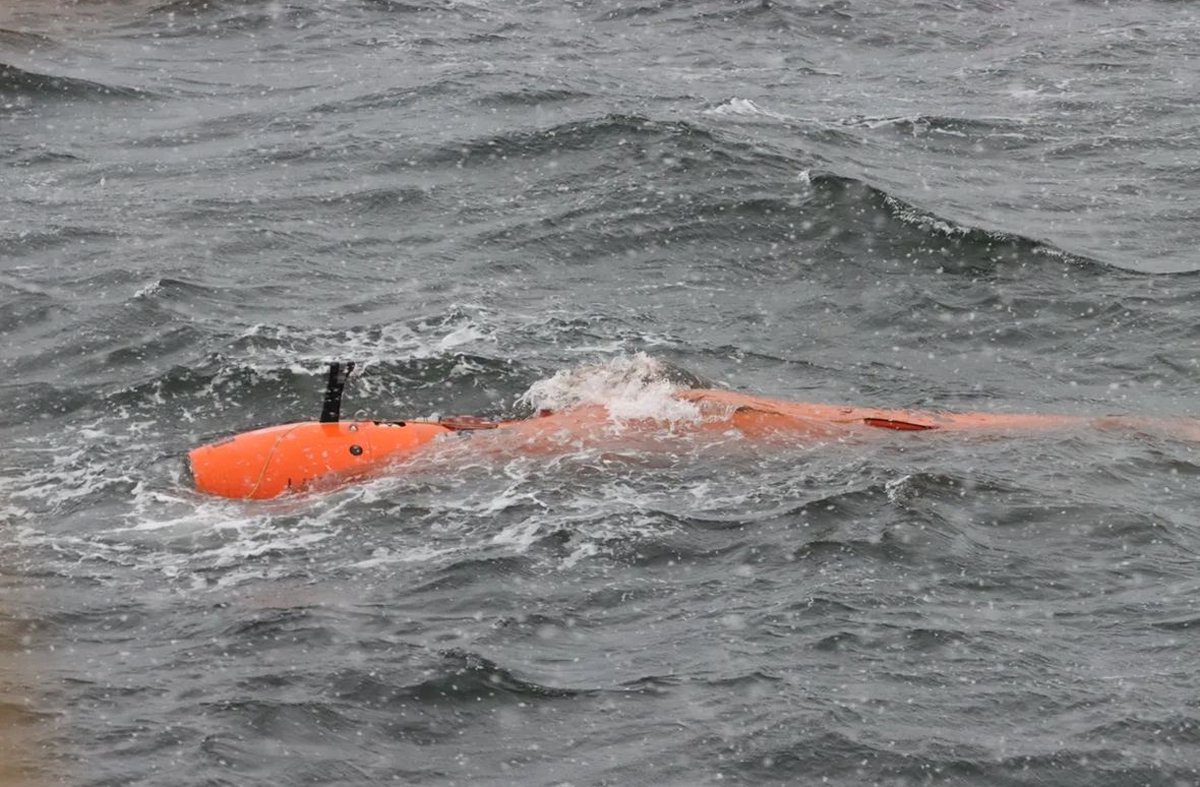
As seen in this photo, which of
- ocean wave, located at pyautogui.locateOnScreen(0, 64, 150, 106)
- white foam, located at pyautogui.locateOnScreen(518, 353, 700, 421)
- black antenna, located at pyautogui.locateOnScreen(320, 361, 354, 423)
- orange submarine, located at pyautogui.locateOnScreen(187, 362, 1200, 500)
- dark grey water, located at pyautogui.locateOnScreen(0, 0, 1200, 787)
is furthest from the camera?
ocean wave, located at pyautogui.locateOnScreen(0, 64, 150, 106)

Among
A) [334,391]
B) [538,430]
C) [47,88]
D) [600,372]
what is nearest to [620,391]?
[600,372]

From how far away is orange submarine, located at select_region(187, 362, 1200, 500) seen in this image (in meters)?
13.8

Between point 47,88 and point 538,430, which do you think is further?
point 47,88

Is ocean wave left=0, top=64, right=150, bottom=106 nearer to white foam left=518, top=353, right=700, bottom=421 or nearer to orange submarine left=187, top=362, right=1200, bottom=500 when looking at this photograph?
white foam left=518, top=353, right=700, bottom=421

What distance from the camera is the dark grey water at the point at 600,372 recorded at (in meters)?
10.9

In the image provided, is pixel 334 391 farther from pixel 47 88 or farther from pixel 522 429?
pixel 47 88

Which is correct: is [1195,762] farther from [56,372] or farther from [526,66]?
[526,66]

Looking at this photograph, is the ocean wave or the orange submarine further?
the ocean wave

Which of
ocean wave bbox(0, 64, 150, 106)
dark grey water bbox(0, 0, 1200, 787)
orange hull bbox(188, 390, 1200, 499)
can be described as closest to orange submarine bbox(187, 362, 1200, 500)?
orange hull bbox(188, 390, 1200, 499)

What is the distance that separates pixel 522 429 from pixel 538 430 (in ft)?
0.44

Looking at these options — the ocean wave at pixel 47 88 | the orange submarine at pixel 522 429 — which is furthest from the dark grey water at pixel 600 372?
the orange submarine at pixel 522 429

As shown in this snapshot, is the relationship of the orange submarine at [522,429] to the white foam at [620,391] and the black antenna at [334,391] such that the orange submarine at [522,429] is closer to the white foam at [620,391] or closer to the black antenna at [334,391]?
the black antenna at [334,391]

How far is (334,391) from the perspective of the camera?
14.0 metres

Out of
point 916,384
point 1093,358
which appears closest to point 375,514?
point 916,384
